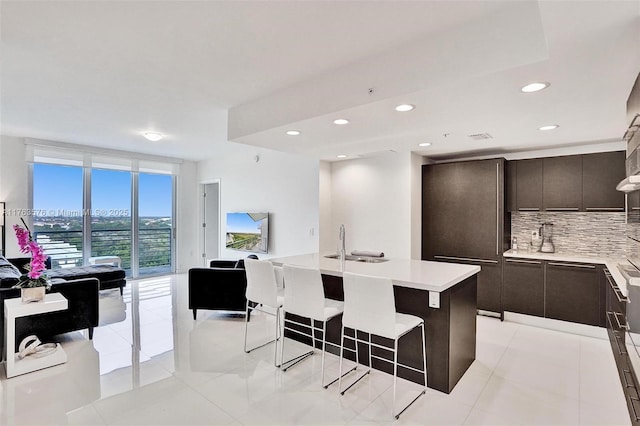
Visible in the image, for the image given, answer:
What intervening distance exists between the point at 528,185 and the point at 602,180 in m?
0.75

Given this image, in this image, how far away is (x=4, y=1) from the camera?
1938mm

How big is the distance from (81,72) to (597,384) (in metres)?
5.12

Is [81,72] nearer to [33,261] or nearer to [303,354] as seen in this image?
[33,261]

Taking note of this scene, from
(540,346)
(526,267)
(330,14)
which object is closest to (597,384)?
(540,346)

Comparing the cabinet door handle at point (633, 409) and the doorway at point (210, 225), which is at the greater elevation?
the doorway at point (210, 225)

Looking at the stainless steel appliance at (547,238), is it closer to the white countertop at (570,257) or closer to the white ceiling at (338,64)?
the white countertop at (570,257)

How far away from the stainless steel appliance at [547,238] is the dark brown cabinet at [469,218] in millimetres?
441

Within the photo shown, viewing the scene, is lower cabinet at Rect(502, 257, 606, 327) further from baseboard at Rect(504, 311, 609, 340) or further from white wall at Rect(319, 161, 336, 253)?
white wall at Rect(319, 161, 336, 253)

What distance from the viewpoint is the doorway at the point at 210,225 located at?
26.2 feet

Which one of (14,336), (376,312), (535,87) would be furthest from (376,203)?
(14,336)

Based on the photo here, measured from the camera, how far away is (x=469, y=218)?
4.64 meters

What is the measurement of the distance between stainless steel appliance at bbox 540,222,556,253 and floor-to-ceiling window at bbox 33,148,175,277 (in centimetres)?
716

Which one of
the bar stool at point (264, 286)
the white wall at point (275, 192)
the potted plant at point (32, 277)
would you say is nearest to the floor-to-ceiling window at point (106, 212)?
the white wall at point (275, 192)

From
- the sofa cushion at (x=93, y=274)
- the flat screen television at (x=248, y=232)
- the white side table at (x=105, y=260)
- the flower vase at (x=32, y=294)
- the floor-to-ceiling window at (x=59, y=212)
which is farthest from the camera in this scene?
the white side table at (x=105, y=260)
